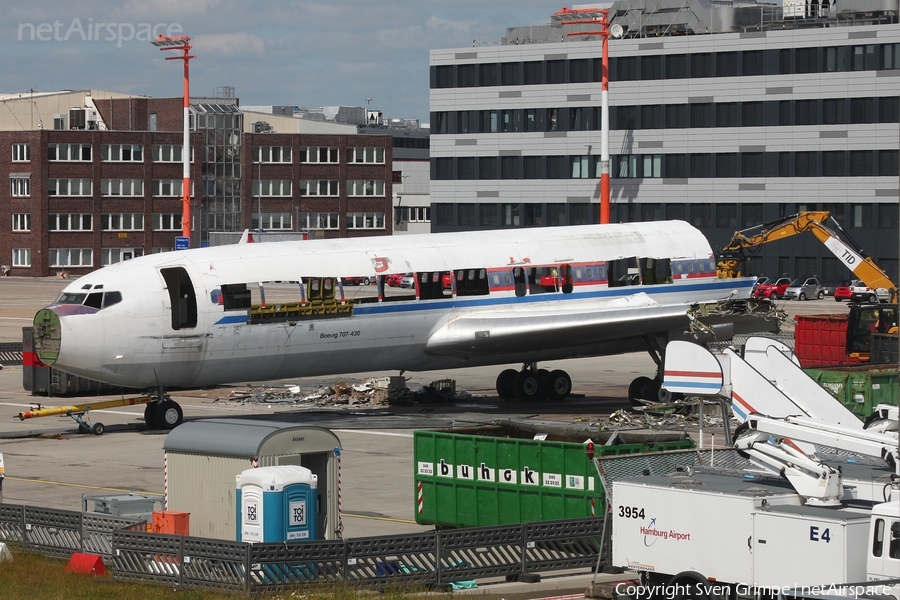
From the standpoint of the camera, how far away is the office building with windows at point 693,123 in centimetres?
8881

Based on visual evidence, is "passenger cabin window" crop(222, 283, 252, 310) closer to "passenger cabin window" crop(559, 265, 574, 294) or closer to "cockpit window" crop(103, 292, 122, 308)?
"cockpit window" crop(103, 292, 122, 308)

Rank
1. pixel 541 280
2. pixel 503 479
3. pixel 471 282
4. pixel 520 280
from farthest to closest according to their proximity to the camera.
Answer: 1. pixel 541 280
2. pixel 520 280
3. pixel 471 282
4. pixel 503 479

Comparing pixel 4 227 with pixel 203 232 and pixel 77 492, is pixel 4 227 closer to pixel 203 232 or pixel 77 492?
pixel 203 232

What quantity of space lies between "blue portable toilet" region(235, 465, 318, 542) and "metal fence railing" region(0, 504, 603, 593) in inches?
46.2

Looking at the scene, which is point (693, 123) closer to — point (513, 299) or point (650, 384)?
point (650, 384)

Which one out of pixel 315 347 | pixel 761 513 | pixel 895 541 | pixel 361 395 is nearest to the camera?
pixel 895 541

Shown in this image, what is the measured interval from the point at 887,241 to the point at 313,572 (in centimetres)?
7876

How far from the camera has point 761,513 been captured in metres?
15.3

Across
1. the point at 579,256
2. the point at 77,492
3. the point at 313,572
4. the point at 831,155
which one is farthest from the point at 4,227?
the point at 313,572

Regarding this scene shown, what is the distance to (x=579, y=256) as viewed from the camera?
38.5 metres

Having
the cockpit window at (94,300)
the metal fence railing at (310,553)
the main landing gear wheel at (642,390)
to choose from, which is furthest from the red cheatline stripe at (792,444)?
the main landing gear wheel at (642,390)

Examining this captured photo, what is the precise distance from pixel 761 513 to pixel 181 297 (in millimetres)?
19918

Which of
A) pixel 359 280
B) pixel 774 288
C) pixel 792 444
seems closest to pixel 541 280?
pixel 359 280

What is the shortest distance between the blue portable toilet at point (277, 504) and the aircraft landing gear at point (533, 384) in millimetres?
21749
